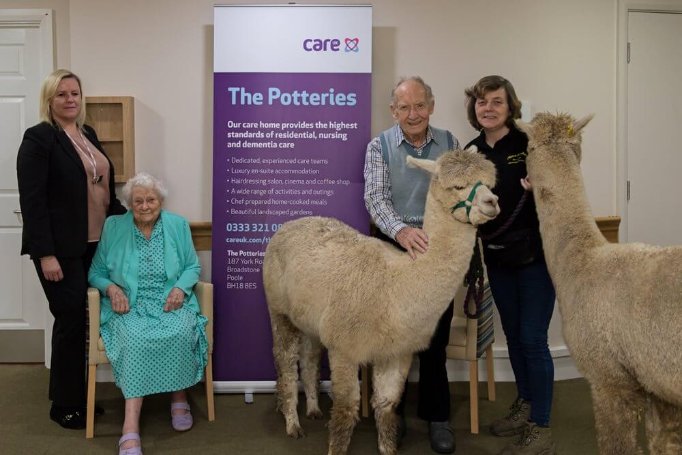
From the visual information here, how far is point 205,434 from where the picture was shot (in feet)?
10.6

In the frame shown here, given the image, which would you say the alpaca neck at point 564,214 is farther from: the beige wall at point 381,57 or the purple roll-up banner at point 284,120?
the beige wall at point 381,57

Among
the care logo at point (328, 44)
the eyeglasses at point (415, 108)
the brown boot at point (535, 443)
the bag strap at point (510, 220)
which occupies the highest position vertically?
the care logo at point (328, 44)

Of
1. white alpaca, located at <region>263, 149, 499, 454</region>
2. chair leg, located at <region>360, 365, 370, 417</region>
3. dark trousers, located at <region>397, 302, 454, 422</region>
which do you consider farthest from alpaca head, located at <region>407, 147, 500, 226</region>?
chair leg, located at <region>360, 365, 370, 417</region>

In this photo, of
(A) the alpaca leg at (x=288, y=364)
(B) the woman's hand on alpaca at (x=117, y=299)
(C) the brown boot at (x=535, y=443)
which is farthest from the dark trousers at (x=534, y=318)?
(B) the woman's hand on alpaca at (x=117, y=299)

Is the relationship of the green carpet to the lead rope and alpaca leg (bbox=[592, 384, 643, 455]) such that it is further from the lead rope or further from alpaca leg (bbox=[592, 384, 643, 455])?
alpaca leg (bbox=[592, 384, 643, 455])

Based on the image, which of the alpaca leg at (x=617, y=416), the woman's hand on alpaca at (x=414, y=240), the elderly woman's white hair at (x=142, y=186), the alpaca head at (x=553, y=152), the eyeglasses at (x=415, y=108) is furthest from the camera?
the elderly woman's white hair at (x=142, y=186)

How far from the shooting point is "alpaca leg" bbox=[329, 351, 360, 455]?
8.59 feet

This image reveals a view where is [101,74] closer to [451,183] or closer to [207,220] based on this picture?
[207,220]

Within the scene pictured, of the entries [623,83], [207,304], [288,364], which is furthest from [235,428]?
[623,83]

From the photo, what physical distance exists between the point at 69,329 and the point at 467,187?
2295 mm

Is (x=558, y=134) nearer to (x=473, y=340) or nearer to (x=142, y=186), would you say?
(x=473, y=340)

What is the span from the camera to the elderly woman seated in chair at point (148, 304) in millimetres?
3018

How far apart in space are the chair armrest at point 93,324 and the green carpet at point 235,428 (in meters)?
0.46

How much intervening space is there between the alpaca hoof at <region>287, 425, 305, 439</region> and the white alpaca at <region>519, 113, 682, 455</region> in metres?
1.57
